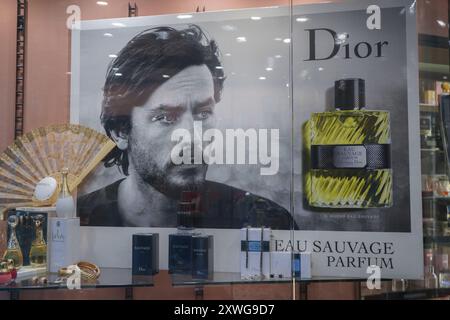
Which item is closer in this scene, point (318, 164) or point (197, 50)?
point (318, 164)

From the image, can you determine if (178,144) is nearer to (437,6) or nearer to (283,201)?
(283,201)

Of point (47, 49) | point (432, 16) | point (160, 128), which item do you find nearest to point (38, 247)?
point (160, 128)

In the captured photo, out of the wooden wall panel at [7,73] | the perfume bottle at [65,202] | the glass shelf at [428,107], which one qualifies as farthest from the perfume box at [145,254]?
the glass shelf at [428,107]

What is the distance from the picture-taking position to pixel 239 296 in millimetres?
1624

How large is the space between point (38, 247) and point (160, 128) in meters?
0.66

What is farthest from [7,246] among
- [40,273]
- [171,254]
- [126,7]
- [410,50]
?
[410,50]

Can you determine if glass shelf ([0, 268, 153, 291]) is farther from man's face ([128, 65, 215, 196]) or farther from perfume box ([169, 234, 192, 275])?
man's face ([128, 65, 215, 196])

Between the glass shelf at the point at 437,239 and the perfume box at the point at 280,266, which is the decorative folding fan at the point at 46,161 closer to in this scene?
the perfume box at the point at 280,266

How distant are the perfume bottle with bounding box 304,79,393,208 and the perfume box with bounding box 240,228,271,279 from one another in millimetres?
230

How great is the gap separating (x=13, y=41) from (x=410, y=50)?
1567mm

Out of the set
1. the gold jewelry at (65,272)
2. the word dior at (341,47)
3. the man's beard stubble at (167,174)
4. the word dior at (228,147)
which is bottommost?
the gold jewelry at (65,272)

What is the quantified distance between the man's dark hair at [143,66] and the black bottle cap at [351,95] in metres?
0.51

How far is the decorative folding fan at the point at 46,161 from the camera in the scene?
1744 millimetres

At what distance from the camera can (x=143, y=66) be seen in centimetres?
A: 183
